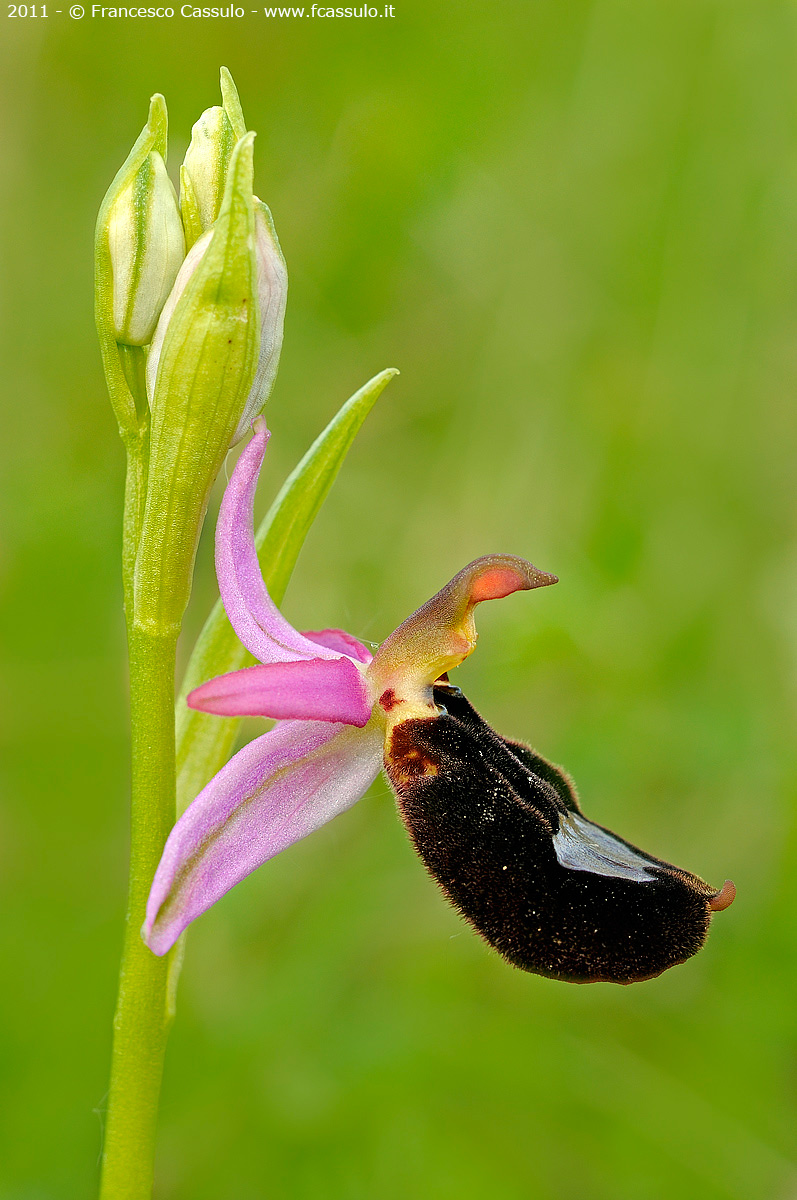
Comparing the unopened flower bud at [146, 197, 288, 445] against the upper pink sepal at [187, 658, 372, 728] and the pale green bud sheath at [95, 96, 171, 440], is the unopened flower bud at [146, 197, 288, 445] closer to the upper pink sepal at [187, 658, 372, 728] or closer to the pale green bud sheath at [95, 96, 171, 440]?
the pale green bud sheath at [95, 96, 171, 440]

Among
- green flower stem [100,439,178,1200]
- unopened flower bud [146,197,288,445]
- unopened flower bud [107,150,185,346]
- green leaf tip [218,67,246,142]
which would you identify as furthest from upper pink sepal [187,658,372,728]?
green leaf tip [218,67,246,142]

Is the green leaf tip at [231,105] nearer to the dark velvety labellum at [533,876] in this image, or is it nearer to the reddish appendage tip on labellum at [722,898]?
the dark velvety labellum at [533,876]

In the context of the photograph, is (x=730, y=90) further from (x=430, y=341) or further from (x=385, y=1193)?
(x=385, y=1193)

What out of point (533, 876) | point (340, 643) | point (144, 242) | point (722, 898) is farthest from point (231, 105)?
point (722, 898)

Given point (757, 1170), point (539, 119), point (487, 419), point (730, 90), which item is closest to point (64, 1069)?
point (757, 1170)

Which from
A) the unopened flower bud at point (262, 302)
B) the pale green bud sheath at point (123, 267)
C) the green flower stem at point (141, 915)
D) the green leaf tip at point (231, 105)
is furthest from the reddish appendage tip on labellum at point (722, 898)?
the green leaf tip at point (231, 105)
